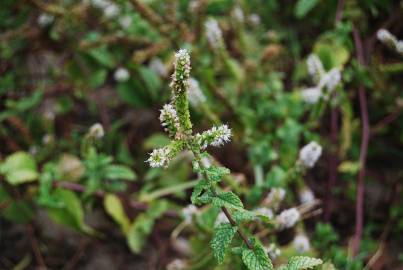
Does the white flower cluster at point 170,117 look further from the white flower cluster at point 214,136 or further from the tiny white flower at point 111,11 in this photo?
the tiny white flower at point 111,11

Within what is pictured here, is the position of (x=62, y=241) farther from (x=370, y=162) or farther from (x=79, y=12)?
(x=370, y=162)

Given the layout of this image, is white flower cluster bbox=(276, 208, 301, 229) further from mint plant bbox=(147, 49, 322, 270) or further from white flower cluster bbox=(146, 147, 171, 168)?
white flower cluster bbox=(146, 147, 171, 168)

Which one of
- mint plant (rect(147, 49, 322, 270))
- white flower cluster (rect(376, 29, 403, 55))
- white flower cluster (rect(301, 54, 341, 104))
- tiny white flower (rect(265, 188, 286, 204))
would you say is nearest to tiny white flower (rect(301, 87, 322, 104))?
white flower cluster (rect(301, 54, 341, 104))

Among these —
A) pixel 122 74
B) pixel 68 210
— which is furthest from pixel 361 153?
pixel 68 210

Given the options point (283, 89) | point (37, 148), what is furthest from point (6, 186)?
point (283, 89)

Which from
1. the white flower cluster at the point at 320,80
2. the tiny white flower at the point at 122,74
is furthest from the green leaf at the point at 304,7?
the tiny white flower at the point at 122,74

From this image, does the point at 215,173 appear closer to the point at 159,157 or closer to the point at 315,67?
the point at 159,157
